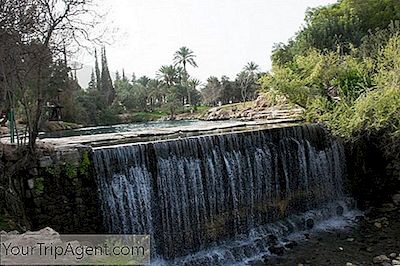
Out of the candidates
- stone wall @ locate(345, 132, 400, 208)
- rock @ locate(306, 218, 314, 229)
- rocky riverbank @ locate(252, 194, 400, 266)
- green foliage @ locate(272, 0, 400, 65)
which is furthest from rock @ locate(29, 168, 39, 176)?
green foliage @ locate(272, 0, 400, 65)

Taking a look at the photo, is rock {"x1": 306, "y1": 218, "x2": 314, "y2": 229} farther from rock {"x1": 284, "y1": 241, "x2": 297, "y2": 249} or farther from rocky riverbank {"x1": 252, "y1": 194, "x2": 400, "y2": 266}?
rock {"x1": 284, "y1": 241, "x2": 297, "y2": 249}

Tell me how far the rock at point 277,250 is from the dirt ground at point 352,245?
109 mm

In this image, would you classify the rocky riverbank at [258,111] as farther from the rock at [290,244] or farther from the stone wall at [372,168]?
the rock at [290,244]

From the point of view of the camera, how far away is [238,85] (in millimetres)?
49312

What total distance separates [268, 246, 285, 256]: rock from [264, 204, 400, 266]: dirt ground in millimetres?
109

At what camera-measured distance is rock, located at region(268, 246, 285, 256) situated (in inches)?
374

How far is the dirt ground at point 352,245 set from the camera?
904cm

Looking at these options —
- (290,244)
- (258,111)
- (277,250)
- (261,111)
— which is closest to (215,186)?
(277,250)

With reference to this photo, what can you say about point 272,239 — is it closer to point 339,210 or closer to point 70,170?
point 339,210

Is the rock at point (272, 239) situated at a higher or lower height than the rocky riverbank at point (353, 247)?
higher

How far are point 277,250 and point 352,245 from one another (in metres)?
1.77

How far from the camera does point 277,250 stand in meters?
9.58

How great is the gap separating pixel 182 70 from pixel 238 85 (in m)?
6.67

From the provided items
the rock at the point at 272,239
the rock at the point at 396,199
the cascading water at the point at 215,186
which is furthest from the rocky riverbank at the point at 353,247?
the rock at the point at 396,199
